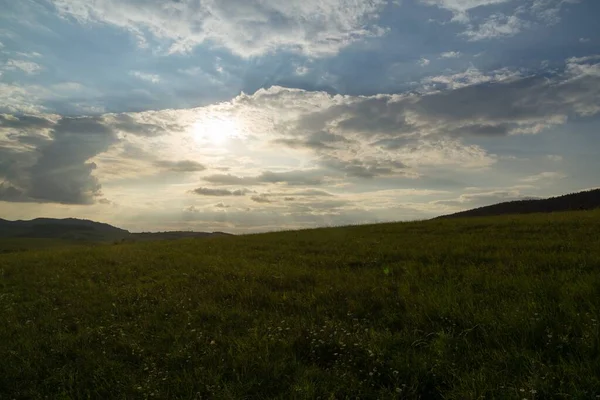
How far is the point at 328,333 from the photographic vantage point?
7.24 meters

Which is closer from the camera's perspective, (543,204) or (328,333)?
(328,333)

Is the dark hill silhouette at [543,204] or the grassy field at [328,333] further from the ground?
the dark hill silhouette at [543,204]

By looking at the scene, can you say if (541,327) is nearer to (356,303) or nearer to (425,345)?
(425,345)

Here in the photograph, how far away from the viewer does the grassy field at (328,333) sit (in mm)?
5348

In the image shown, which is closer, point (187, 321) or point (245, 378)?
point (245, 378)

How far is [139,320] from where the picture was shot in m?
9.48

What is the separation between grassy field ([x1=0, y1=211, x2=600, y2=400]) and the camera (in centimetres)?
535

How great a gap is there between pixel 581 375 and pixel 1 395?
8.50 m

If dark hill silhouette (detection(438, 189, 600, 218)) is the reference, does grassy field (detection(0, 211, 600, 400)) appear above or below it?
below

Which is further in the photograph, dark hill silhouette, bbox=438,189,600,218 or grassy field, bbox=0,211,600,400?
dark hill silhouette, bbox=438,189,600,218

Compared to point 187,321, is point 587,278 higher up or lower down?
higher up

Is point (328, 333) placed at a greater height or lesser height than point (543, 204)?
lesser

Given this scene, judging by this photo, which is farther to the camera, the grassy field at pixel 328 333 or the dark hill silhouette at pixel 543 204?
the dark hill silhouette at pixel 543 204

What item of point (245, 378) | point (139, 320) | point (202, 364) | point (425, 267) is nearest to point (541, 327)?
point (245, 378)
